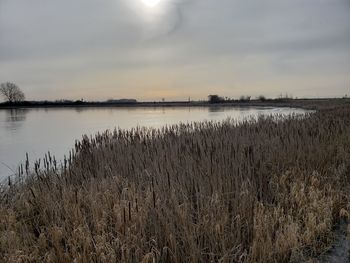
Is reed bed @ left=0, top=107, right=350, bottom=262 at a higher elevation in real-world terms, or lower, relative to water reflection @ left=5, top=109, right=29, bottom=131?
higher

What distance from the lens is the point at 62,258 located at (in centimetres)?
364

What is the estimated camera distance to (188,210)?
4418 mm

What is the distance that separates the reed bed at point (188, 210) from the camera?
3787 millimetres

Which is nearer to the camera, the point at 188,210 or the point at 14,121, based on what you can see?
the point at 188,210

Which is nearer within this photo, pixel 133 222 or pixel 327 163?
pixel 133 222

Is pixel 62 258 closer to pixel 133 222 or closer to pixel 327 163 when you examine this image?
pixel 133 222

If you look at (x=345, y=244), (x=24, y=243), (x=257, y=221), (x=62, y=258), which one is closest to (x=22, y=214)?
(x=24, y=243)

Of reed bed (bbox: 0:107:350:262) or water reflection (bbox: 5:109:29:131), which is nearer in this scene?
reed bed (bbox: 0:107:350:262)

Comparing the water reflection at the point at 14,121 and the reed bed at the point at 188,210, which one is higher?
the reed bed at the point at 188,210

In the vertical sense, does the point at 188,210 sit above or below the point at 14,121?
above

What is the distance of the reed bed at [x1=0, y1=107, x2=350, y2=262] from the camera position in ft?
12.4

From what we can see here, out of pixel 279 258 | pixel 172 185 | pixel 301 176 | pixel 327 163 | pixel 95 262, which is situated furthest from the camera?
pixel 327 163

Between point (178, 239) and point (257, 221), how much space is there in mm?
1016

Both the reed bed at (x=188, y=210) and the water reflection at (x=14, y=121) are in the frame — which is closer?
the reed bed at (x=188, y=210)
